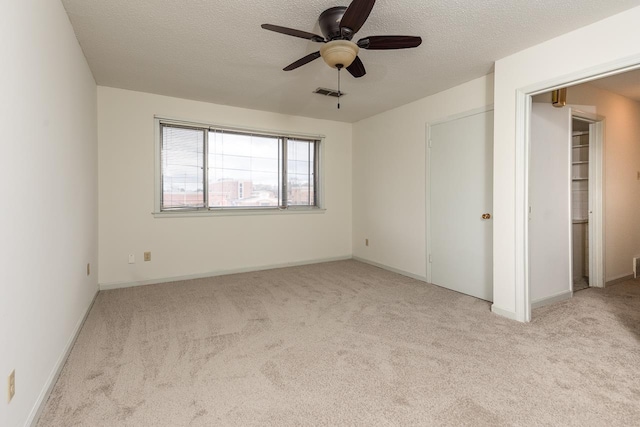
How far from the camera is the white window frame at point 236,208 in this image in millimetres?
4109

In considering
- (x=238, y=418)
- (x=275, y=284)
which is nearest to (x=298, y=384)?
(x=238, y=418)

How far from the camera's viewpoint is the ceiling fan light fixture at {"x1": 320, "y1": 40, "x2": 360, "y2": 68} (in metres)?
2.14

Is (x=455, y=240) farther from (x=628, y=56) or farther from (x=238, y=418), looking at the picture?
(x=238, y=418)

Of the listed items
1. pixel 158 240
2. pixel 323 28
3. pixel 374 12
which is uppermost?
pixel 374 12

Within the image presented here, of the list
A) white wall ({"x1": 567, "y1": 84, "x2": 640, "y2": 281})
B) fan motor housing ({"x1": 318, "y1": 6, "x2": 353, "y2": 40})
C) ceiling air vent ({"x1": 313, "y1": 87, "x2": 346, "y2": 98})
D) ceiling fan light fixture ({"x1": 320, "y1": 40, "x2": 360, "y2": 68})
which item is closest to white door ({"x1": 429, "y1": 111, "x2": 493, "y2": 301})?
ceiling air vent ({"x1": 313, "y1": 87, "x2": 346, "y2": 98})

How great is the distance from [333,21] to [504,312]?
286 centimetres

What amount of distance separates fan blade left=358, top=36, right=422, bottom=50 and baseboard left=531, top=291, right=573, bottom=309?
2.75 meters

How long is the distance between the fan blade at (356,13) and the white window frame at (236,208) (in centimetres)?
301

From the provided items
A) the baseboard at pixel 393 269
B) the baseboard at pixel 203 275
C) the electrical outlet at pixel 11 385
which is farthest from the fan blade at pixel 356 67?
the baseboard at pixel 203 275

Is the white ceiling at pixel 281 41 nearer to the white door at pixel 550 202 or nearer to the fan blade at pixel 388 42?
the fan blade at pixel 388 42

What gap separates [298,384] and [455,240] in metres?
2.67

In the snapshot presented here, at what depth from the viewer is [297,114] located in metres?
5.03

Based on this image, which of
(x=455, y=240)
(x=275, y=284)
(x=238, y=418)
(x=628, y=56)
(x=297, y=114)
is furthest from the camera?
(x=297, y=114)

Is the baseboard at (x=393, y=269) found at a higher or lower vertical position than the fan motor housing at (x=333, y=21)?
lower
